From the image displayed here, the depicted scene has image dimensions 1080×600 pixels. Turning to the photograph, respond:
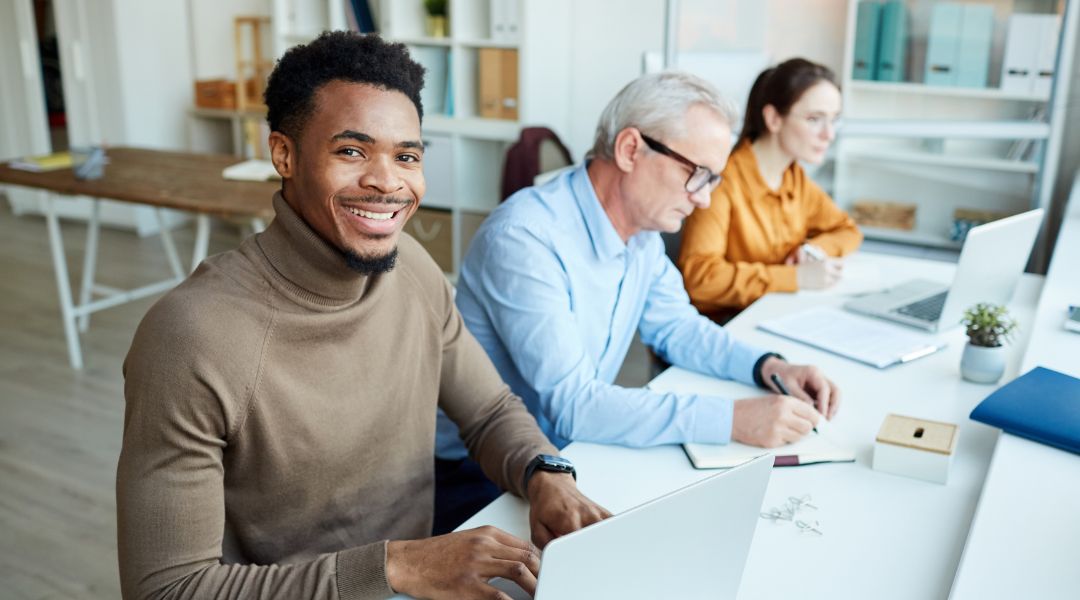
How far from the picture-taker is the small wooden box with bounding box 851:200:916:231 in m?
4.10

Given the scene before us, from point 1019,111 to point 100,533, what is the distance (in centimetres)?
356

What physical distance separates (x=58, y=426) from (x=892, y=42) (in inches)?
136

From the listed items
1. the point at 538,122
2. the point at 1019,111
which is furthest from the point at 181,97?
the point at 1019,111

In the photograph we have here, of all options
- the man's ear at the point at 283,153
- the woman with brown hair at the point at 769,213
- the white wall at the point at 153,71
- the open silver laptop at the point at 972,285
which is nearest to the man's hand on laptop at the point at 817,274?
the woman with brown hair at the point at 769,213

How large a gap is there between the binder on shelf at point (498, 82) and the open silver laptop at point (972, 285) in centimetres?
255

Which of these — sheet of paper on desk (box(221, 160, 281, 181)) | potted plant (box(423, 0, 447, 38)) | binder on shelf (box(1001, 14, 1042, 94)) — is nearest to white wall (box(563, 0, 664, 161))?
potted plant (box(423, 0, 447, 38))

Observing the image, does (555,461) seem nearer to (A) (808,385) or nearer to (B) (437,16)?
(A) (808,385)

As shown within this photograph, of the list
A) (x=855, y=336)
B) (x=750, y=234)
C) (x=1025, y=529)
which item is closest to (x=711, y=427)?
(x=1025, y=529)

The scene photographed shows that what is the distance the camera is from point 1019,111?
3.78 m

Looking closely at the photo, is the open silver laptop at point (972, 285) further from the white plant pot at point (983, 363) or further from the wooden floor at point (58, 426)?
the wooden floor at point (58, 426)

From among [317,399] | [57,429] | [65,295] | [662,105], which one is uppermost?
[662,105]

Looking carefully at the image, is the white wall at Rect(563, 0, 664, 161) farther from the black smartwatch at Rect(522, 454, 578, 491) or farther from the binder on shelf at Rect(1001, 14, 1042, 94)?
the black smartwatch at Rect(522, 454, 578, 491)

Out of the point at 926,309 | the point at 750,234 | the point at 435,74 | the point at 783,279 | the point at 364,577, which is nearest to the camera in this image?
the point at 364,577

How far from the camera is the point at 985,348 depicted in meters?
1.90
